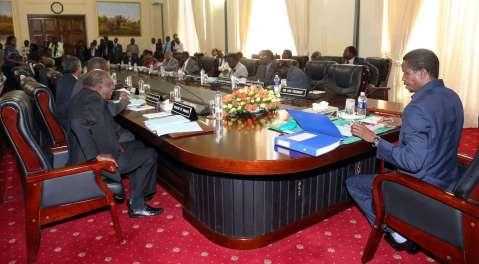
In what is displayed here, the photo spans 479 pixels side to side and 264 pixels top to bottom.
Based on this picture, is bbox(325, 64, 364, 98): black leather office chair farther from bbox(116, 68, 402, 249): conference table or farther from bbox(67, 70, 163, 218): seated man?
bbox(67, 70, 163, 218): seated man

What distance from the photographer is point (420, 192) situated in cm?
169

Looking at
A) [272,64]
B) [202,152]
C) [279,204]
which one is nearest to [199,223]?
[279,204]

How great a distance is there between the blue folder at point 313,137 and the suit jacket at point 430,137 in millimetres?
253

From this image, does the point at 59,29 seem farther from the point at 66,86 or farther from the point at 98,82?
the point at 98,82

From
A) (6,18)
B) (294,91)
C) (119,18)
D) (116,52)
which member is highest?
(119,18)

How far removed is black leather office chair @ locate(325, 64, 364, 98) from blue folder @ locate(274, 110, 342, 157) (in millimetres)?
1689

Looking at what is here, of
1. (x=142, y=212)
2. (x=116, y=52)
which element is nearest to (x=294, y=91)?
(x=142, y=212)

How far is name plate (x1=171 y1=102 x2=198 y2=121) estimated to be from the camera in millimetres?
2641

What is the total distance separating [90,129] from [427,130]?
1.90 m

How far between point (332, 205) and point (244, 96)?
982 mm

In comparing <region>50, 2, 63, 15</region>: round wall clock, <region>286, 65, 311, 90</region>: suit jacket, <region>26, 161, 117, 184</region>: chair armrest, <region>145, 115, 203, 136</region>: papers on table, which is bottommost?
<region>26, 161, 117, 184</region>: chair armrest

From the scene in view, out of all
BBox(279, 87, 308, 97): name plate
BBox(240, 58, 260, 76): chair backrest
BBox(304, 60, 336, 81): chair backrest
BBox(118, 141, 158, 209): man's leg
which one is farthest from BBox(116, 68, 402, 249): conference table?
BBox(240, 58, 260, 76): chair backrest

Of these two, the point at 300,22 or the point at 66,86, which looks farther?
the point at 300,22


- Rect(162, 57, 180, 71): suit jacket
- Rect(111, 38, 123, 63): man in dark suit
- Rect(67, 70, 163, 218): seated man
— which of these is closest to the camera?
Rect(67, 70, 163, 218): seated man
